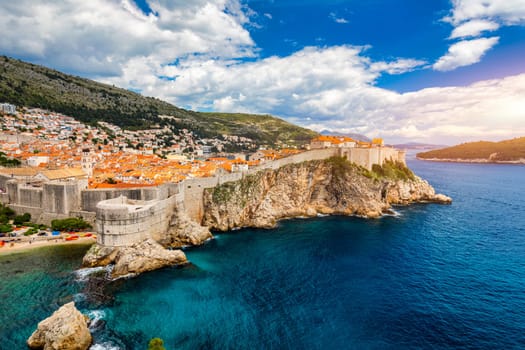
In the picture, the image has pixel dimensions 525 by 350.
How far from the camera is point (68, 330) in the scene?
13266 millimetres

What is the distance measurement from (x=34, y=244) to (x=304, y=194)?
2972 cm

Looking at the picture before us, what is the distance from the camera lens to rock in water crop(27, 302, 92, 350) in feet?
42.9

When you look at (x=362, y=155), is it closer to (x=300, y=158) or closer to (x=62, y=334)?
(x=300, y=158)

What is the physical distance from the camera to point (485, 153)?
148 meters

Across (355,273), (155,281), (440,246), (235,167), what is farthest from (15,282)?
(440,246)

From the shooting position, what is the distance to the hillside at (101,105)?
86637 millimetres

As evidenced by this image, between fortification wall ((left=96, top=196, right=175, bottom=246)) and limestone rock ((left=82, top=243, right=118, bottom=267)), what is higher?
fortification wall ((left=96, top=196, right=175, bottom=246))

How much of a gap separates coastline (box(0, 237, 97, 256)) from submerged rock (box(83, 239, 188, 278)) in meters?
4.76

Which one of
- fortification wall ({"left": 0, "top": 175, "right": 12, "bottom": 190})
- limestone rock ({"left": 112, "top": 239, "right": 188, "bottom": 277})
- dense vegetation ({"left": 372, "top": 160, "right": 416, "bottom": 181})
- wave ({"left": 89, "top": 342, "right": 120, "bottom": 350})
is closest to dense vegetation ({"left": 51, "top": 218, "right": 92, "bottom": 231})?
limestone rock ({"left": 112, "top": 239, "right": 188, "bottom": 277})

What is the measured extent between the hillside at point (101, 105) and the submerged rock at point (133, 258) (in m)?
76.6

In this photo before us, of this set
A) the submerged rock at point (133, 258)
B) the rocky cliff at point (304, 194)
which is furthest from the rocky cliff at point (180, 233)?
the rocky cliff at point (304, 194)

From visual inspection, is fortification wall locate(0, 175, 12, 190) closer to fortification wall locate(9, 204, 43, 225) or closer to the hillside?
fortification wall locate(9, 204, 43, 225)

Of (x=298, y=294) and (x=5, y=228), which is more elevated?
(x=5, y=228)

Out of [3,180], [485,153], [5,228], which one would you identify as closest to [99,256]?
[5,228]
